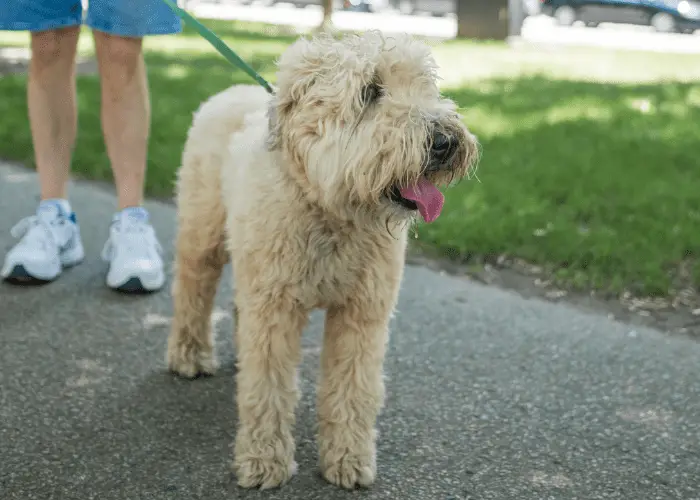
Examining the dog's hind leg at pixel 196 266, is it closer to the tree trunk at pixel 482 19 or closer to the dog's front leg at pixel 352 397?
the dog's front leg at pixel 352 397

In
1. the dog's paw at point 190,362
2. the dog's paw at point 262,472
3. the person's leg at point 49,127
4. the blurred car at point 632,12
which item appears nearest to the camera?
the dog's paw at point 262,472

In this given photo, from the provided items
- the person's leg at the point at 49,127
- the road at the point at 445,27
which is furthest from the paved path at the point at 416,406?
the road at the point at 445,27

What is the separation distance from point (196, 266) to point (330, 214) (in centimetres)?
96

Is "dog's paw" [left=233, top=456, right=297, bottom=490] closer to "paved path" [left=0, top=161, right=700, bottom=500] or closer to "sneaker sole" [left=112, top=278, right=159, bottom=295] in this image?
"paved path" [left=0, top=161, right=700, bottom=500]

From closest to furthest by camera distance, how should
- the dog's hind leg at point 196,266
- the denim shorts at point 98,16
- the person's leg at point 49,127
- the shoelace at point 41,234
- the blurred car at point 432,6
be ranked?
1. the dog's hind leg at point 196,266
2. the denim shorts at point 98,16
3. the person's leg at point 49,127
4. the shoelace at point 41,234
5. the blurred car at point 432,6

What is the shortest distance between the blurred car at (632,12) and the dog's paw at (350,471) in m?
23.3

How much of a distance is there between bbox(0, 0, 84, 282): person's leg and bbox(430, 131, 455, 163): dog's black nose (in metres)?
2.50

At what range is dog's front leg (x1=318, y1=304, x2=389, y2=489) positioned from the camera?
2.77 metres

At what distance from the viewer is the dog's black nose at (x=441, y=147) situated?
240 cm

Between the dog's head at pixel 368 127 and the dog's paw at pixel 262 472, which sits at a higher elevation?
the dog's head at pixel 368 127

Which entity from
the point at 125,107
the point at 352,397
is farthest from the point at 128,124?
the point at 352,397

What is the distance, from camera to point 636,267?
473 centimetres

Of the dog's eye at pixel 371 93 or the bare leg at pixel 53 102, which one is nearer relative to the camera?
the dog's eye at pixel 371 93

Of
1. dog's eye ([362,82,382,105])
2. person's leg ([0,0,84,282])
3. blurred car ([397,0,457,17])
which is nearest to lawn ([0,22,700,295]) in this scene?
person's leg ([0,0,84,282])
